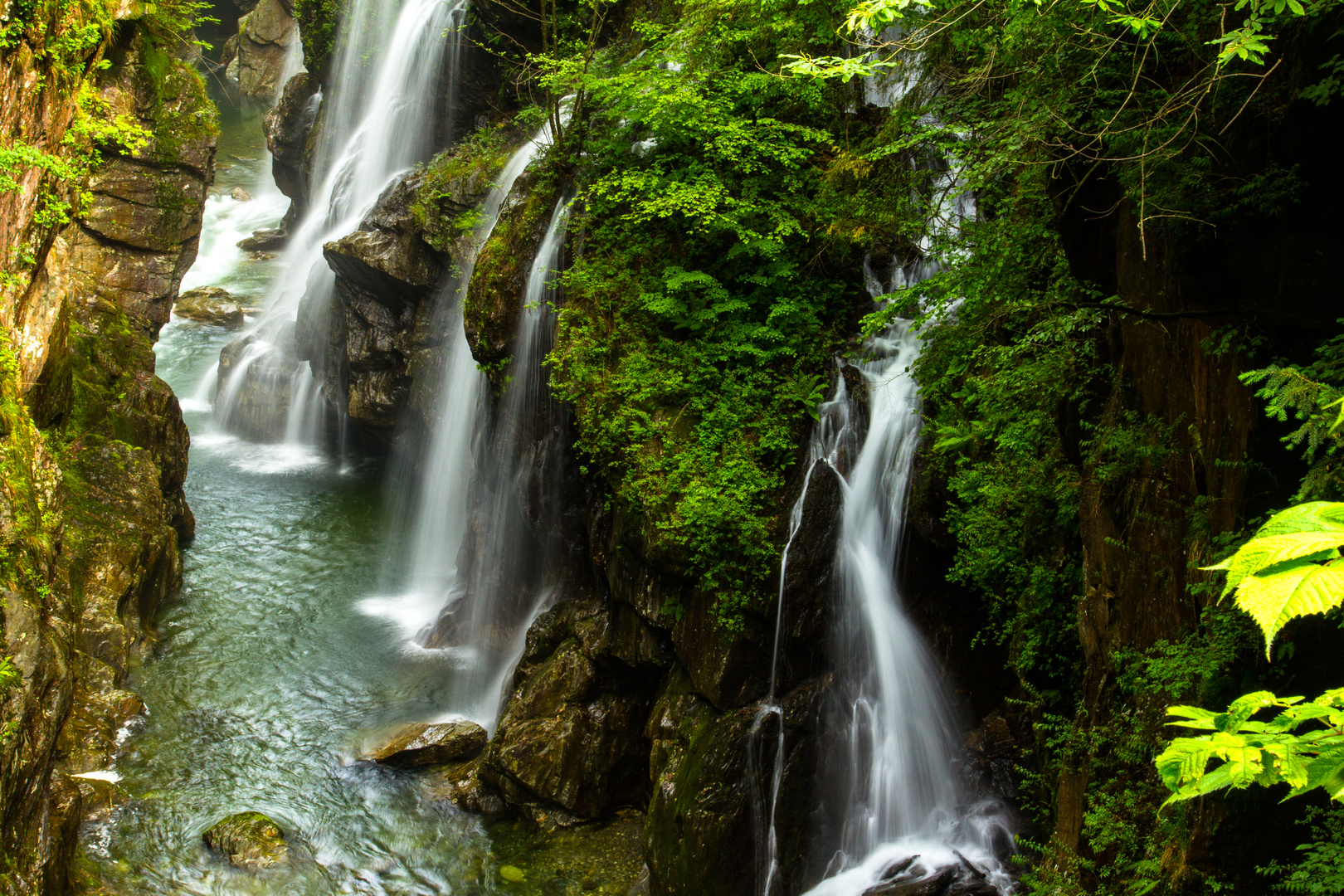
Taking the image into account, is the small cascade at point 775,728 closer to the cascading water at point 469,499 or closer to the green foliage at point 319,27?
the cascading water at point 469,499

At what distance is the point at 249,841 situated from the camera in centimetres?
882

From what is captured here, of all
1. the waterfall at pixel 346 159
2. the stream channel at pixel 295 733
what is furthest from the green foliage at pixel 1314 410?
the waterfall at pixel 346 159

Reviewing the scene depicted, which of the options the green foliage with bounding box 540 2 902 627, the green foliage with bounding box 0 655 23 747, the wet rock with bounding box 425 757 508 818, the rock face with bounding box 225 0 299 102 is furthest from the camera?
the rock face with bounding box 225 0 299 102

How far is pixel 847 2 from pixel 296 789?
1079 centimetres

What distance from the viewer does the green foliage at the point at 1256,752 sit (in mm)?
1919

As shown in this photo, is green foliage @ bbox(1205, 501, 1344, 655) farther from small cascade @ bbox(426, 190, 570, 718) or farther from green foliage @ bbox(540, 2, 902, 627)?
small cascade @ bbox(426, 190, 570, 718)

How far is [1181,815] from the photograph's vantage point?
14.9 feet

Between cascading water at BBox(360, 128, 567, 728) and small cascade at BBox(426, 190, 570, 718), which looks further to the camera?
cascading water at BBox(360, 128, 567, 728)

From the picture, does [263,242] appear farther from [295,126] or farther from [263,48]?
[263,48]

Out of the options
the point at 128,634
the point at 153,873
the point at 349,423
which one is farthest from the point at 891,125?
the point at 349,423

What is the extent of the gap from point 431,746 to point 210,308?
18615mm

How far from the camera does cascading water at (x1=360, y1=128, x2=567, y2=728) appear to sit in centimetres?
1174

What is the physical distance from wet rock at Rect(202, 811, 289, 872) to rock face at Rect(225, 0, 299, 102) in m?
31.9

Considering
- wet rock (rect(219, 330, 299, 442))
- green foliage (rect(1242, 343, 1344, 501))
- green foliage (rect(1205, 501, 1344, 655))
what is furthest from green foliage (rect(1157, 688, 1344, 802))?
wet rock (rect(219, 330, 299, 442))
